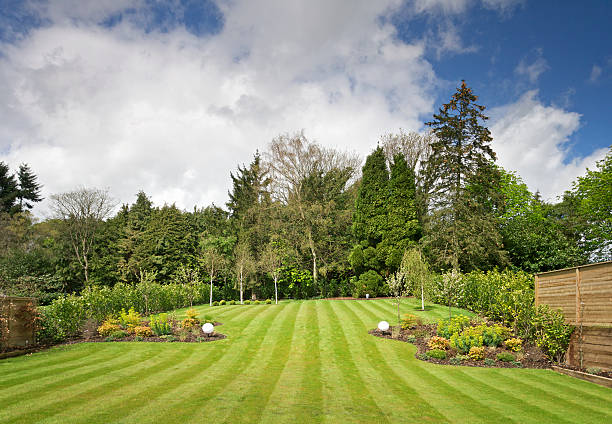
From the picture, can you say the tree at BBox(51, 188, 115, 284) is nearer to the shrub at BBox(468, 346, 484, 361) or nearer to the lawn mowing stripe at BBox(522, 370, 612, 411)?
the shrub at BBox(468, 346, 484, 361)

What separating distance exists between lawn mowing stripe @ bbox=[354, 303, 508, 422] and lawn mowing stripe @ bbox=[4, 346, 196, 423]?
21.7ft

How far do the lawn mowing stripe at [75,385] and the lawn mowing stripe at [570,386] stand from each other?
10.0 metres

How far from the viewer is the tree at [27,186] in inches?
1716

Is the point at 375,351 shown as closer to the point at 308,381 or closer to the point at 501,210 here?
the point at 308,381

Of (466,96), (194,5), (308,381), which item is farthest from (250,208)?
(308,381)

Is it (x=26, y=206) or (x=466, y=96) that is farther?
(x=26, y=206)

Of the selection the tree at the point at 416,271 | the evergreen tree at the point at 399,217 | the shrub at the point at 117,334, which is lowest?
the shrub at the point at 117,334

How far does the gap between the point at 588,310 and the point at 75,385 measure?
12.6 meters

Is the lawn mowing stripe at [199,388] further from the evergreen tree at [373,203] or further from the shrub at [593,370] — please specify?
the evergreen tree at [373,203]

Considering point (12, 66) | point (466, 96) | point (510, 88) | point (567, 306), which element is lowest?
point (567, 306)

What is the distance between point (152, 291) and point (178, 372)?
13.5 metres

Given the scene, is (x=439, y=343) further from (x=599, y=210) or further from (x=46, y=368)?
(x=599, y=210)

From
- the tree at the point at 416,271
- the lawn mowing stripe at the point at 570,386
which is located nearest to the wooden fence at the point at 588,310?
the lawn mowing stripe at the point at 570,386

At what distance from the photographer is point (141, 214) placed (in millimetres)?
41719
